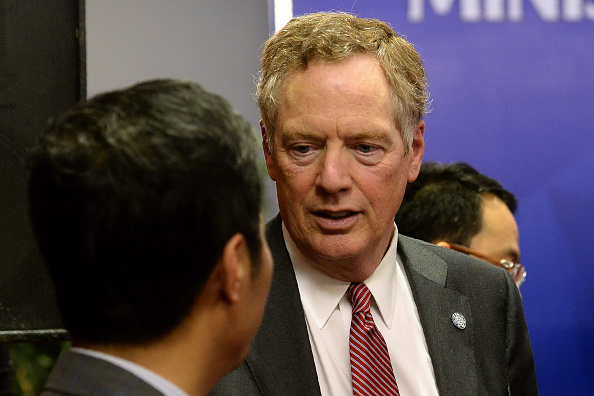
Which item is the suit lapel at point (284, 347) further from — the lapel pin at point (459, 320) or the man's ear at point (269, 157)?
the lapel pin at point (459, 320)

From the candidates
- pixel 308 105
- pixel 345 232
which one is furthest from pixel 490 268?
pixel 308 105

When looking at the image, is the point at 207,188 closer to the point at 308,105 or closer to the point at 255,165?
the point at 255,165

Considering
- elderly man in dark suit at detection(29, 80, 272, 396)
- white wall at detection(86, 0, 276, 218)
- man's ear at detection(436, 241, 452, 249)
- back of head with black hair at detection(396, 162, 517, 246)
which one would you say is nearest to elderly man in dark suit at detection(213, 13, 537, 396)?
elderly man in dark suit at detection(29, 80, 272, 396)

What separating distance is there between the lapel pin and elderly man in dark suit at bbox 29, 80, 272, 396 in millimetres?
934

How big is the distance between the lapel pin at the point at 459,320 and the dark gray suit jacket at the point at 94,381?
105cm

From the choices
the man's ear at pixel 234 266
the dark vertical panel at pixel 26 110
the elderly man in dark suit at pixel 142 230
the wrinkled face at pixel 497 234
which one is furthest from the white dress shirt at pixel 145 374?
the wrinkled face at pixel 497 234

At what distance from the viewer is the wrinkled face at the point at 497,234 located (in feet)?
9.50

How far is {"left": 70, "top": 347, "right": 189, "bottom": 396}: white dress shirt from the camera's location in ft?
3.19

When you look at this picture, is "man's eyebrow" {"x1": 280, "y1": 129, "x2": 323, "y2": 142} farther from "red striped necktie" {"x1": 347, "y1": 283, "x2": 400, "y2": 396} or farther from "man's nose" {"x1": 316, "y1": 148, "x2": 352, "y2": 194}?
"red striped necktie" {"x1": 347, "y1": 283, "x2": 400, "y2": 396}

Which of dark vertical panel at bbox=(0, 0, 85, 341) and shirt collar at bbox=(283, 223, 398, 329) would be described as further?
dark vertical panel at bbox=(0, 0, 85, 341)

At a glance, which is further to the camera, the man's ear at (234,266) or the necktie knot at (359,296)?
the necktie knot at (359,296)

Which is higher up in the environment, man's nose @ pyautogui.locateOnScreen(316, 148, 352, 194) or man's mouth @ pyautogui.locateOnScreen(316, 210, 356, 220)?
man's nose @ pyautogui.locateOnScreen(316, 148, 352, 194)

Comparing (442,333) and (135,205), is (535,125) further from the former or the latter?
(135,205)

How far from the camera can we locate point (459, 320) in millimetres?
1867
